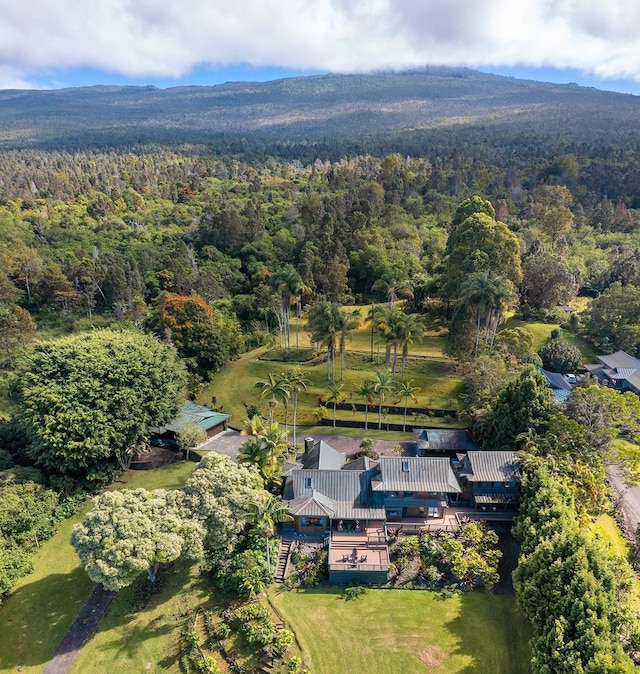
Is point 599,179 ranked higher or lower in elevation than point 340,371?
higher

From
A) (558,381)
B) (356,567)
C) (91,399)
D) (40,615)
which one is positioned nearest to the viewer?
(40,615)

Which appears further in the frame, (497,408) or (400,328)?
(400,328)

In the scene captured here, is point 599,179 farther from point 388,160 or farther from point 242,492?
point 242,492

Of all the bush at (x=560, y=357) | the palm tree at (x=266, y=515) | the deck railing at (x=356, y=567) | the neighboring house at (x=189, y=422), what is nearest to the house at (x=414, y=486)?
the deck railing at (x=356, y=567)

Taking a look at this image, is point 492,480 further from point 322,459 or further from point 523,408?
point 322,459

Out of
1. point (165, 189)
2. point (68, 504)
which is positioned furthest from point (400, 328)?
point (165, 189)

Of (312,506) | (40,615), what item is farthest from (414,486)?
(40,615)

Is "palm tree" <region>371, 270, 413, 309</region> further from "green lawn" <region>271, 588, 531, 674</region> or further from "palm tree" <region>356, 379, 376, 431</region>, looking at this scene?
"green lawn" <region>271, 588, 531, 674</region>
